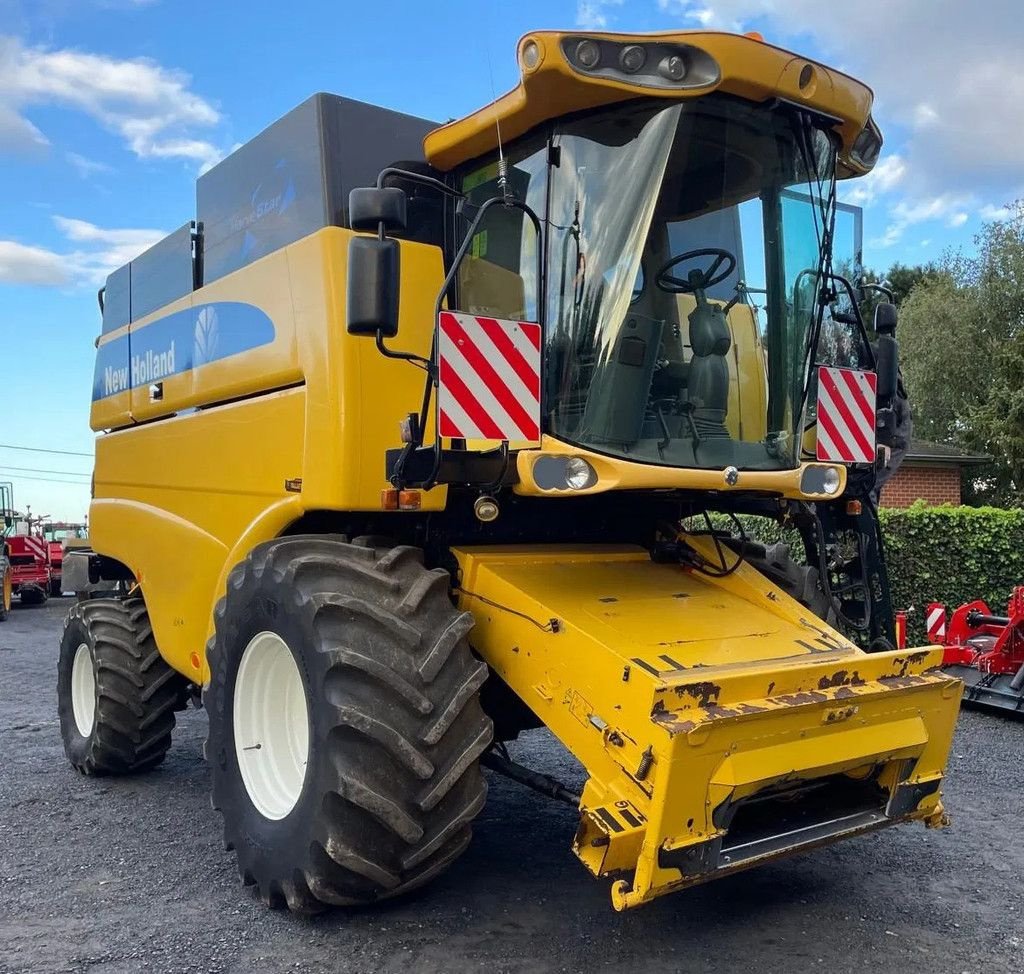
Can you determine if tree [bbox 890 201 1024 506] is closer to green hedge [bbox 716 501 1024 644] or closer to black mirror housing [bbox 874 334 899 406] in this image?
green hedge [bbox 716 501 1024 644]

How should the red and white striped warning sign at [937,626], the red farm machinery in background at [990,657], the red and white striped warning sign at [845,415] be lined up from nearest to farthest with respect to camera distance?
the red and white striped warning sign at [845,415], the red farm machinery in background at [990,657], the red and white striped warning sign at [937,626]

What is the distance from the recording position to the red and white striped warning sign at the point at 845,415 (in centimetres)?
434

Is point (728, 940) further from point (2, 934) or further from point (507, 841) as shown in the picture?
point (2, 934)

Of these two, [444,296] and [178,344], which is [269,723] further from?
[178,344]

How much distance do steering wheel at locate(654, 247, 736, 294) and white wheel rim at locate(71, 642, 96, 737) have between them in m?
4.26

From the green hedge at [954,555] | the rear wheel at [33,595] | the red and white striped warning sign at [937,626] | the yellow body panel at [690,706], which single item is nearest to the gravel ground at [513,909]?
the yellow body panel at [690,706]

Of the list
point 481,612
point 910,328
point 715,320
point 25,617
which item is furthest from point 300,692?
point 910,328

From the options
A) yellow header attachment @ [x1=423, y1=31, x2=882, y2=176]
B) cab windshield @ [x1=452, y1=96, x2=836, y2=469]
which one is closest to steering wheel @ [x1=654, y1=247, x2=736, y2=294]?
cab windshield @ [x1=452, y1=96, x2=836, y2=469]

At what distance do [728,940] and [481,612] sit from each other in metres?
1.46

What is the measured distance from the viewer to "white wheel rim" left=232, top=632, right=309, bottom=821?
13.2 ft

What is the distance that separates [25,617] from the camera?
17922mm

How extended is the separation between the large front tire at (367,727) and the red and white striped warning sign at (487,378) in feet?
2.07

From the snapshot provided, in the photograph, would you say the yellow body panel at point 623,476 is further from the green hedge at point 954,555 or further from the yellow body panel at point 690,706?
the green hedge at point 954,555

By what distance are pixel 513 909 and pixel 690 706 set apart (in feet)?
4.19
